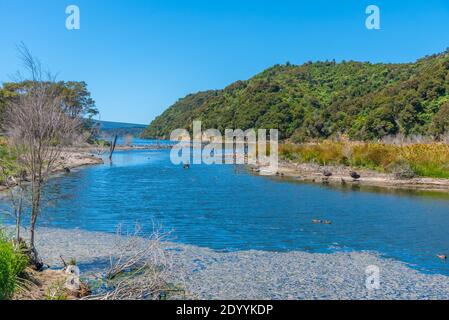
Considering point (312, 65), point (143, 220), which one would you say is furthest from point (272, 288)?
point (312, 65)

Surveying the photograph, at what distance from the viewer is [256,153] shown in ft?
196

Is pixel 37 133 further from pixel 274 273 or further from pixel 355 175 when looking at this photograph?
pixel 355 175

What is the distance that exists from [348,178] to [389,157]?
4.55m

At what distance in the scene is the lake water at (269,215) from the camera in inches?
630

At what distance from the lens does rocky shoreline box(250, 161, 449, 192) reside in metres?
31.8

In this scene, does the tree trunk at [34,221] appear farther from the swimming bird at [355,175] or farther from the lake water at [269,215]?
the swimming bird at [355,175]

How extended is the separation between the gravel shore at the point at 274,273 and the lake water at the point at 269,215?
1035mm

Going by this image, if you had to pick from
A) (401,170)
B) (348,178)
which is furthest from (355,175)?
(401,170)

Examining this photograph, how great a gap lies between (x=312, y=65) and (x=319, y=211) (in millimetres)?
125182

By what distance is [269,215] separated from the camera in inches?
844

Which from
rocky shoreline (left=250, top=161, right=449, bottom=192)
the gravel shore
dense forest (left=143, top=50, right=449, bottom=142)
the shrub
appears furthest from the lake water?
dense forest (left=143, top=50, right=449, bottom=142)

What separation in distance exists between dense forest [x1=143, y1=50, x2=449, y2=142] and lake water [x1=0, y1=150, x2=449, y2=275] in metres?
34.0

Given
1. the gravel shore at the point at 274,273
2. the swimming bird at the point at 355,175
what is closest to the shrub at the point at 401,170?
the swimming bird at the point at 355,175

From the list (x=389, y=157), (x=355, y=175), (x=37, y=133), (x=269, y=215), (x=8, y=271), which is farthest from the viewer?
(x=389, y=157)
